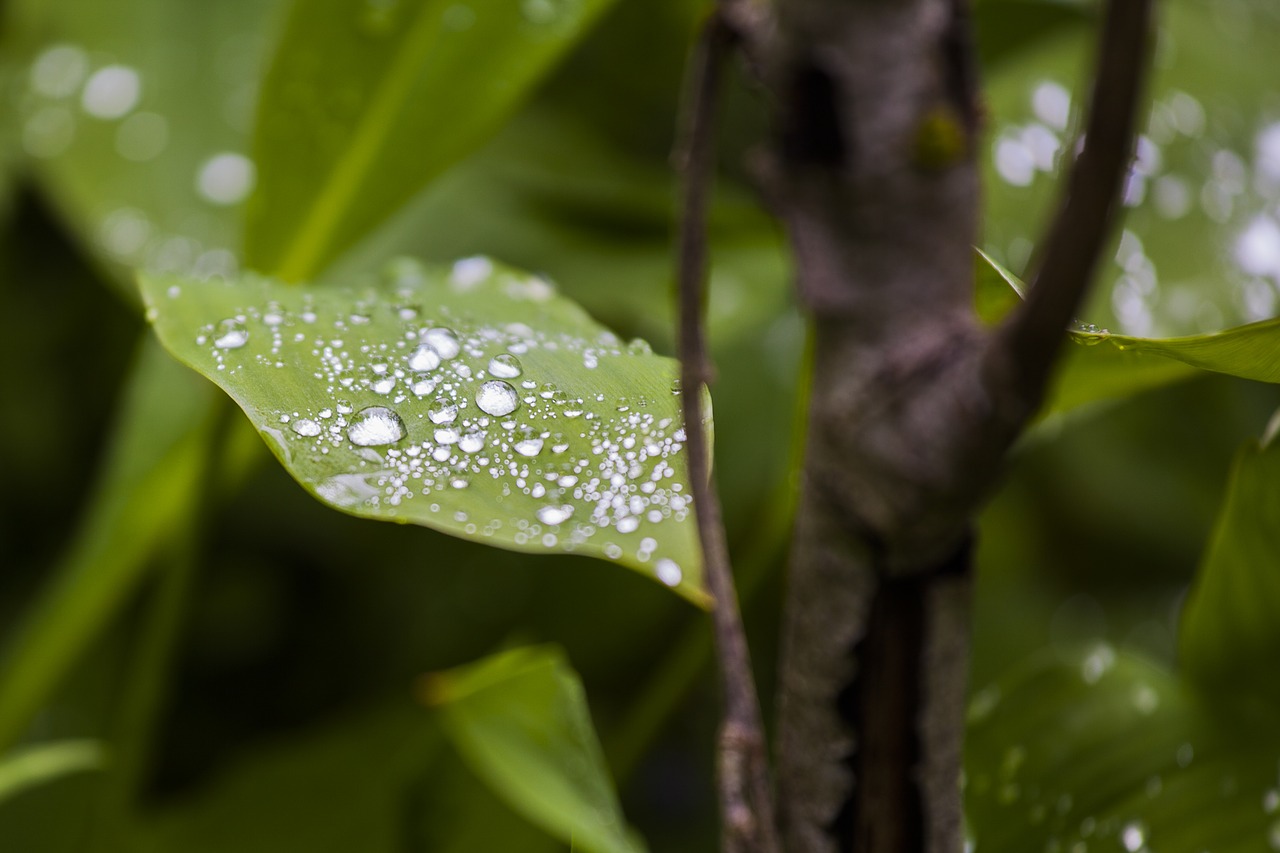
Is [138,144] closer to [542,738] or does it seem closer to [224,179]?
[224,179]

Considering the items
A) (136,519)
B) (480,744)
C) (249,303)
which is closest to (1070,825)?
(480,744)

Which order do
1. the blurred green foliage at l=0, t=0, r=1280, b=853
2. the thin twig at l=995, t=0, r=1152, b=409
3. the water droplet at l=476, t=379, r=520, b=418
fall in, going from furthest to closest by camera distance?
the blurred green foliage at l=0, t=0, r=1280, b=853 < the water droplet at l=476, t=379, r=520, b=418 < the thin twig at l=995, t=0, r=1152, b=409

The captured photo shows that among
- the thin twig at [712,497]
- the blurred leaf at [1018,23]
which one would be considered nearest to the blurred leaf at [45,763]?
the thin twig at [712,497]

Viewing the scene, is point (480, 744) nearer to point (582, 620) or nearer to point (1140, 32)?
point (1140, 32)

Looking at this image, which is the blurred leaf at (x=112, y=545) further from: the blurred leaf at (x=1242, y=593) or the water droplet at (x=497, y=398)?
the blurred leaf at (x=1242, y=593)

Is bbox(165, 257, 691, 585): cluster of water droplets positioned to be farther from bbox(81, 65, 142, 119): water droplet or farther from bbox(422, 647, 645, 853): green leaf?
bbox(81, 65, 142, 119): water droplet

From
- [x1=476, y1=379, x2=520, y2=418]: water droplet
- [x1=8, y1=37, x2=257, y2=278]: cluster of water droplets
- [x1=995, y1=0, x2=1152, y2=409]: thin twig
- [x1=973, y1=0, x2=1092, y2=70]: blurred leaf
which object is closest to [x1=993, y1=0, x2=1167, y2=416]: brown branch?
[x1=995, y1=0, x2=1152, y2=409]: thin twig
